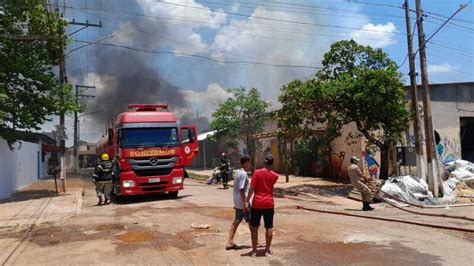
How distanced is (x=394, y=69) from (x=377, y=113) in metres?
1.84

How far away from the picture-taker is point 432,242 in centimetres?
844

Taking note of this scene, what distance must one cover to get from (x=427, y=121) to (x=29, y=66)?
1459 centimetres

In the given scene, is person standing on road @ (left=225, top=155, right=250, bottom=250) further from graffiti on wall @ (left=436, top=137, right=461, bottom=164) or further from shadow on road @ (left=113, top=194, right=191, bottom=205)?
graffiti on wall @ (left=436, top=137, right=461, bottom=164)

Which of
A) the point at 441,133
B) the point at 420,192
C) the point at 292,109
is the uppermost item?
the point at 292,109

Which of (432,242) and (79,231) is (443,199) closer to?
(432,242)

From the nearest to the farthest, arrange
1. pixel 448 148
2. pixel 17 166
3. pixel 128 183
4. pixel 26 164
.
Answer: pixel 128 183 < pixel 17 166 < pixel 448 148 < pixel 26 164

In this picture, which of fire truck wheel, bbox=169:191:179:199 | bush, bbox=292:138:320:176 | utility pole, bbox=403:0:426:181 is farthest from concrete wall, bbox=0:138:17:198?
utility pole, bbox=403:0:426:181

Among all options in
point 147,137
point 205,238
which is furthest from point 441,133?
point 205,238

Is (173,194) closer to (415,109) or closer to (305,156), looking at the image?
(415,109)

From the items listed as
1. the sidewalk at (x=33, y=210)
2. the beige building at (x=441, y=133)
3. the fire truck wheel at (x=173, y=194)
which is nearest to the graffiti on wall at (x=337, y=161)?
the beige building at (x=441, y=133)

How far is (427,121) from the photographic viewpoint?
55.3 ft

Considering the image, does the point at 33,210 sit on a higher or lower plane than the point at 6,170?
lower

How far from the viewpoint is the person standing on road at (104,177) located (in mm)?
15752

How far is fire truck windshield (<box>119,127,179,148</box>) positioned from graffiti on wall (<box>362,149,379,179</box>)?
9.83 metres
